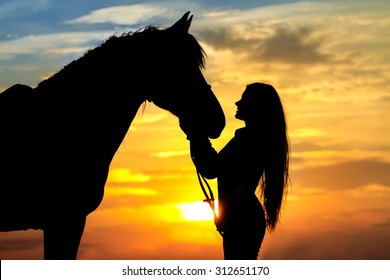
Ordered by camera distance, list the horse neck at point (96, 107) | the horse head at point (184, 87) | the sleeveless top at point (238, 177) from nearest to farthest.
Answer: the sleeveless top at point (238, 177) < the horse head at point (184, 87) < the horse neck at point (96, 107)

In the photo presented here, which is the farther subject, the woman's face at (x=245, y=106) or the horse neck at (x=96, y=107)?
the horse neck at (x=96, y=107)

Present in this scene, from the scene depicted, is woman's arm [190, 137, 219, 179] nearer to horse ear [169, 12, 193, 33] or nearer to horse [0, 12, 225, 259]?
horse [0, 12, 225, 259]

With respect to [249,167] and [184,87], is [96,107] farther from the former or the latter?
[249,167]

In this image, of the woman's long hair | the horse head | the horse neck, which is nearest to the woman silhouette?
the woman's long hair

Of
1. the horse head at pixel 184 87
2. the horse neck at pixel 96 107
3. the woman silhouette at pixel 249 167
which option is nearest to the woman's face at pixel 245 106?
the woman silhouette at pixel 249 167

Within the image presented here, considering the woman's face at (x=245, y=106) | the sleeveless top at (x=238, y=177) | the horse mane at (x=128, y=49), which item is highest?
the horse mane at (x=128, y=49)

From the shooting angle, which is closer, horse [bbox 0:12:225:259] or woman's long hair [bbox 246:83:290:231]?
woman's long hair [bbox 246:83:290:231]

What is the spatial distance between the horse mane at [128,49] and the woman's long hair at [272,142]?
0.94m

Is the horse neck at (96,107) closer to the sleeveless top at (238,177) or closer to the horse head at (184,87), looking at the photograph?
the horse head at (184,87)

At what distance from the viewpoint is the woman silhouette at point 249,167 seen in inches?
199

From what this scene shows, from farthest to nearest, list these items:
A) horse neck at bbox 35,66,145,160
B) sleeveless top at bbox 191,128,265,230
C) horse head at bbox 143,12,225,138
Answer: horse neck at bbox 35,66,145,160, horse head at bbox 143,12,225,138, sleeveless top at bbox 191,128,265,230

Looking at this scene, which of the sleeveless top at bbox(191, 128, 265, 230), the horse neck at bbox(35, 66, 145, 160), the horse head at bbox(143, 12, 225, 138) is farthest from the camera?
the horse neck at bbox(35, 66, 145, 160)

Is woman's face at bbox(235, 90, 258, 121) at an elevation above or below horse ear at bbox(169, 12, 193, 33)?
below

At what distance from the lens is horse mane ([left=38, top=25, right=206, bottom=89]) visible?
582 cm
